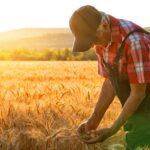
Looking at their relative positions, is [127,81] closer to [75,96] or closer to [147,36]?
[147,36]

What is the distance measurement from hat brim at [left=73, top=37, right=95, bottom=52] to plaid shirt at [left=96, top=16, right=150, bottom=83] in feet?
0.55

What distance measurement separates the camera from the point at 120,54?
3.74 metres

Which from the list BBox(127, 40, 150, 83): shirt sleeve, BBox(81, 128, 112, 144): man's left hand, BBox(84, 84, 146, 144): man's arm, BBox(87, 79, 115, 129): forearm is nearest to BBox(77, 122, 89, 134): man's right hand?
BBox(87, 79, 115, 129): forearm

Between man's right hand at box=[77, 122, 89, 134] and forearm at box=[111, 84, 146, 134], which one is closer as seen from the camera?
forearm at box=[111, 84, 146, 134]

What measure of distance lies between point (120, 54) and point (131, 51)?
104mm

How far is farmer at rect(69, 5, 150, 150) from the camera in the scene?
11.9 feet

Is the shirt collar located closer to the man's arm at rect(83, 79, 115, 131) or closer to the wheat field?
the man's arm at rect(83, 79, 115, 131)

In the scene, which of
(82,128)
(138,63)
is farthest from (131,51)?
(82,128)

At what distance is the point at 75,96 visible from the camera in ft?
19.6

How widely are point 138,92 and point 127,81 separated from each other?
0.30 meters

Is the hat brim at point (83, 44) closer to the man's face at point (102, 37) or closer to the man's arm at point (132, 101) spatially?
the man's face at point (102, 37)

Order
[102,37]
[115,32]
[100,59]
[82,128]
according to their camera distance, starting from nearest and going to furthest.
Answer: [102,37] → [115,32] → [100,59] → [82,128]

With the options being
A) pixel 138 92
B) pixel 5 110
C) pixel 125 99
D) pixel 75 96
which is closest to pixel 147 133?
pixel 125 99

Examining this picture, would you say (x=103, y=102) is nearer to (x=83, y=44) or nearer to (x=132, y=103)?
(x=132, y=103)
